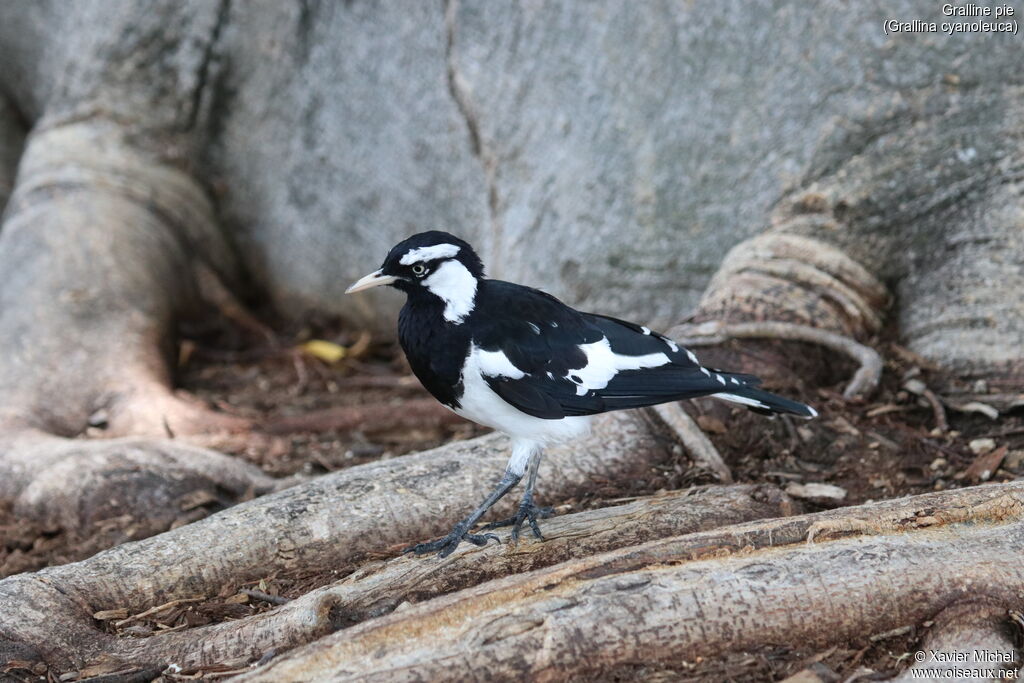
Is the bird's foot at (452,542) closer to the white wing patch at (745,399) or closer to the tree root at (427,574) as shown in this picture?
the tree root at (427,574)

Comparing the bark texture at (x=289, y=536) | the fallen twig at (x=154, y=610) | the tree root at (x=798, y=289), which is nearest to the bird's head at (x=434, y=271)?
the bark texture at (x=289, y=536)

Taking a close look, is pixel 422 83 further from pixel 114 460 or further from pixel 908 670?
pixel 908 670

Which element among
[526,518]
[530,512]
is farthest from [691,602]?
[526,518]

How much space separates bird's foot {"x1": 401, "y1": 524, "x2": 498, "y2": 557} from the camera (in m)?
3.23

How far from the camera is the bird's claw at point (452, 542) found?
323cm

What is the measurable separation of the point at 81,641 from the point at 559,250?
314 centimetres

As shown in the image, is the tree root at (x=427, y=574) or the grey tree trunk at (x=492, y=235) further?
the tree root at (x=427, y=574)

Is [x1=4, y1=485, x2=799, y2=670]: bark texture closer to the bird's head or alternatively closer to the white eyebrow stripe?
the bird's head

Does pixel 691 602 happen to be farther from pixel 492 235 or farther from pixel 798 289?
pixel 492 235

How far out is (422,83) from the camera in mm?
6199

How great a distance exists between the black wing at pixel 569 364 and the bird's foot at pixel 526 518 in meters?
0.32

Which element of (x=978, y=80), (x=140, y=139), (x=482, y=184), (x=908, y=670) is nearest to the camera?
Answer: (x=908, y=670)

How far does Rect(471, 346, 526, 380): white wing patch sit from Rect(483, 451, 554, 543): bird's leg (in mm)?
377

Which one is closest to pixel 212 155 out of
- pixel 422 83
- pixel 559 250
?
pixel 422 83
